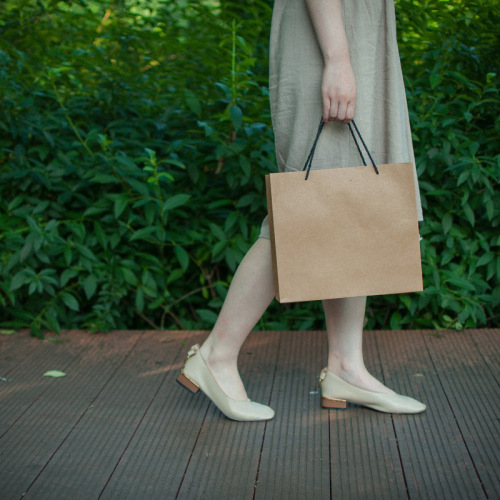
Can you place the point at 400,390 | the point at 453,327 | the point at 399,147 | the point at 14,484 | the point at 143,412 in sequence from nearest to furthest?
1. the point at 14,484
2. the point at 399,147
3. the point at 143,412
4. the point at 400,390
5. the point at 453,327

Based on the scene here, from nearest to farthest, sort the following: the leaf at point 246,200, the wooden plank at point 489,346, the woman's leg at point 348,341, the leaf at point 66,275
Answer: the woman's leg at point 348,341 → the wooden plank at point 489,346 → the leaf at point 66,275 → the leaf at point 246,200

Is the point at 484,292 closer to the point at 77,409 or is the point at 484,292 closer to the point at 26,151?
the point at 77,409

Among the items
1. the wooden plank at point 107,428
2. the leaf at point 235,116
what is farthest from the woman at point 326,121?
the leaf at point 235,116

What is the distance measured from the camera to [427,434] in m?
2.00

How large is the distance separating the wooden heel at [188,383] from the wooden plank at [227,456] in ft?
0.38

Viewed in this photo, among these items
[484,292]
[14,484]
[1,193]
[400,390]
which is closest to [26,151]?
[1,193]

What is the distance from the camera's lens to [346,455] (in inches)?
73.7

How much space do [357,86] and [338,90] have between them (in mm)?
129

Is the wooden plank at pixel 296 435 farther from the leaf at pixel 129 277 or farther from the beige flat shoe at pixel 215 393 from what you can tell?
the leaf at pixel 129 277

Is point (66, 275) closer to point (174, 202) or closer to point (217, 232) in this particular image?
point (174, 202)

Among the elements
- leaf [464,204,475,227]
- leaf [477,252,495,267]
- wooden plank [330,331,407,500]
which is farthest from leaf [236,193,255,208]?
wooden plank [330,331,407,500]

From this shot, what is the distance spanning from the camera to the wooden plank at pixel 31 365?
228 centimetres

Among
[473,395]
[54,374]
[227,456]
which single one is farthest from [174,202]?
[473,395]

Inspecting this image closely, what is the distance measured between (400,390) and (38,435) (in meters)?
1.29
